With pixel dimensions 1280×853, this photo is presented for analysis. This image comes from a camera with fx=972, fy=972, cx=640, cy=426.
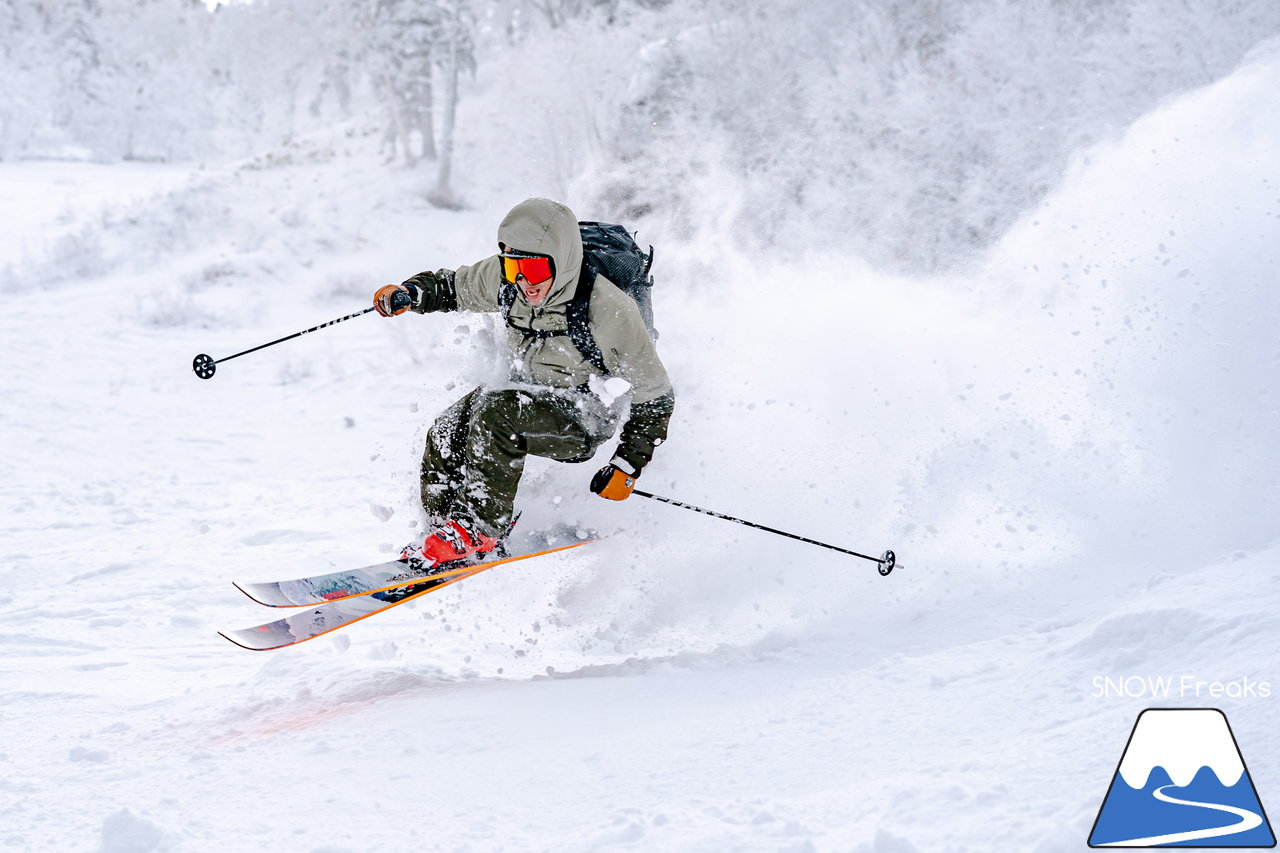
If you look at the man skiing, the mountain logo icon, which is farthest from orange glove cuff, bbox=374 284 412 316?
the mountain logo icon

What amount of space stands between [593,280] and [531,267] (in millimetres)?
276

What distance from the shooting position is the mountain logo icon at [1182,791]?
2186 millimetres

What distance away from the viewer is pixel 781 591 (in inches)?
181

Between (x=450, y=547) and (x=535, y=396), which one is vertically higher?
(x=535, y=396)

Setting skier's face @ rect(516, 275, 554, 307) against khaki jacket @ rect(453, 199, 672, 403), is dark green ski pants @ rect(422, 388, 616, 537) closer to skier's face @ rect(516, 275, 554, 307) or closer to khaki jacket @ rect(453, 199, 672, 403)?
khaki jacket @ rect(453, 199, 672, 403)

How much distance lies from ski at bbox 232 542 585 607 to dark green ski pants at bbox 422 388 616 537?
26 centimetres

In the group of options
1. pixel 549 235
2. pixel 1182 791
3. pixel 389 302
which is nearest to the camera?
pixel 1182 791

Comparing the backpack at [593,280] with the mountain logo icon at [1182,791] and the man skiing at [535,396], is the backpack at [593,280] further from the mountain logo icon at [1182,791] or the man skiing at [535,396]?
the mountain logo icon at [1182,791]

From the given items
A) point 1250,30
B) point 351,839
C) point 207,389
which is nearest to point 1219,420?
point 351,839

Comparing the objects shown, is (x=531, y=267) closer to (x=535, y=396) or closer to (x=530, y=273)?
(x=530, y=273)

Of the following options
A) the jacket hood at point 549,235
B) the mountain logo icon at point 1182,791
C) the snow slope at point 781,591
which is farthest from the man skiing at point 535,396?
the mountain logo icon at point 1182,791

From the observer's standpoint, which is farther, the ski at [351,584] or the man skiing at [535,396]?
the ski at [351,584]

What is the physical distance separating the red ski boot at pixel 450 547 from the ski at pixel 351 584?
5 centimetres

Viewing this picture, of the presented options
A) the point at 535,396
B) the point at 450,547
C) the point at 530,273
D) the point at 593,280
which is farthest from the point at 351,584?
the point at 593,280
